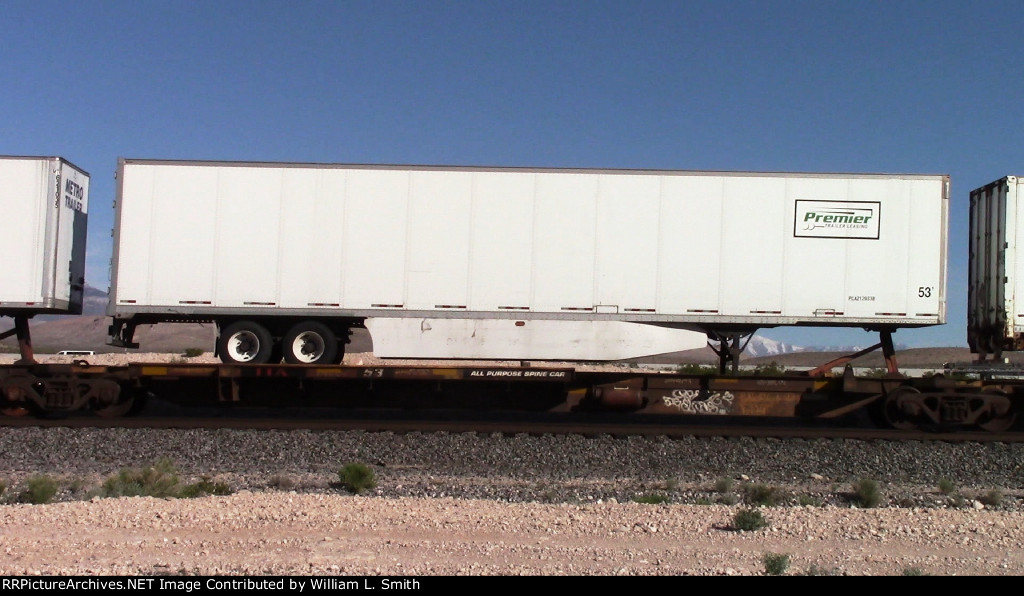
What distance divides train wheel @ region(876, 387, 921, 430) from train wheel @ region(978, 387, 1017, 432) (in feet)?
3.37

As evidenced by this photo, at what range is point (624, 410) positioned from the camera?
39.5 ft

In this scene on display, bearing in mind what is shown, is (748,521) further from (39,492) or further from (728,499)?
(39,492)

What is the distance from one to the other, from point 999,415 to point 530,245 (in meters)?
7.26

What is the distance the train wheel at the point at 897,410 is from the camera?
1205 cm

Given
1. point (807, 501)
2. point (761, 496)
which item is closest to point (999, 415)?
point (807, 501)

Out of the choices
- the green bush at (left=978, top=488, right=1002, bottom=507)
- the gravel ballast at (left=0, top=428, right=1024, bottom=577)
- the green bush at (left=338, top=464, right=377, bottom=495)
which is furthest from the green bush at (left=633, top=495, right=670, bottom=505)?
the green bush at (left=978, top=488, right=1002, bottom=507)

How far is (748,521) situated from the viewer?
267 inches

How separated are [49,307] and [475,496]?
7870 mm

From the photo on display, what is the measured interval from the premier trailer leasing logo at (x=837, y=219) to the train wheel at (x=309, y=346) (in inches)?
283

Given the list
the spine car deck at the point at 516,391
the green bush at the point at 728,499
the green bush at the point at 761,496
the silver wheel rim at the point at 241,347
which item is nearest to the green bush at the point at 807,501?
the green bush at the point at 761,496

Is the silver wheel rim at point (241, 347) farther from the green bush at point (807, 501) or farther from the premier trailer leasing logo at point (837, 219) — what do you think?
the premier trailer leasing logo at point (837, 219)

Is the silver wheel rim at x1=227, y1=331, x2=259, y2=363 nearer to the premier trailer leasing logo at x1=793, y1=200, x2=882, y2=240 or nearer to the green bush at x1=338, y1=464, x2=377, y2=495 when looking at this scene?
the green bush at x1=338, y1=464, x2=377, y2=495
